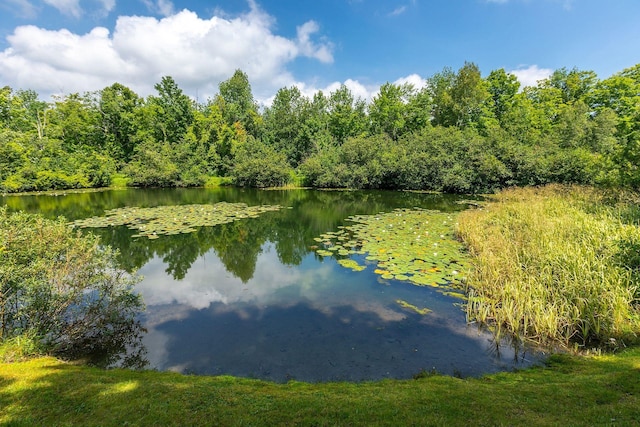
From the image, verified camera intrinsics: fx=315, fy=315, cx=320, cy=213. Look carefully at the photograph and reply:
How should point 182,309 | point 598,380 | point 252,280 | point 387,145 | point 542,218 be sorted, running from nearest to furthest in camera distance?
point 598,380
point 182,309
point 252,280
point 542,218
point 387,145

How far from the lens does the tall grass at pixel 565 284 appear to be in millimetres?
5664

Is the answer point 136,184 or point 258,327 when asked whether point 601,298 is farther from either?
point 136,184

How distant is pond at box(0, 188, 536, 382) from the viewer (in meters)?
5.33

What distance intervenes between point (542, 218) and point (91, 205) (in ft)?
85.2

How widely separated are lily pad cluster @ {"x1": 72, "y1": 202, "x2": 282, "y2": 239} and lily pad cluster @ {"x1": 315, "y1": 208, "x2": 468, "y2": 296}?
21.4 feet

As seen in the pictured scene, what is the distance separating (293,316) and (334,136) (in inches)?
1722

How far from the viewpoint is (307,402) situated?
11.1 ft

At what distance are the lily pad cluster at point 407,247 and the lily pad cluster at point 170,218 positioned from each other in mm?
6534

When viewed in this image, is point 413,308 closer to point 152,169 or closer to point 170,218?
point 170,218

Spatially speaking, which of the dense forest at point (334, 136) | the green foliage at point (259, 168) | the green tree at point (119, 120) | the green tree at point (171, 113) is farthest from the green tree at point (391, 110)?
the green tree at point (119, 120)

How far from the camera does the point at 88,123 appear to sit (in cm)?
4238

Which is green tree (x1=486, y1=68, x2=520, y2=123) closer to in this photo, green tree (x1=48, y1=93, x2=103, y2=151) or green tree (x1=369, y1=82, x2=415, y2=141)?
green tree (x1=369, y1=82, x2=415, y2=141)

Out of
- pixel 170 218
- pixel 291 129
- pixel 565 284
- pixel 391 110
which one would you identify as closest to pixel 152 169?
pixel 291 129

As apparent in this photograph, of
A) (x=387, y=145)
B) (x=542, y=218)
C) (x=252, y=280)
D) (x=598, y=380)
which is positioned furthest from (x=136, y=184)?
(x=598, y=380)
